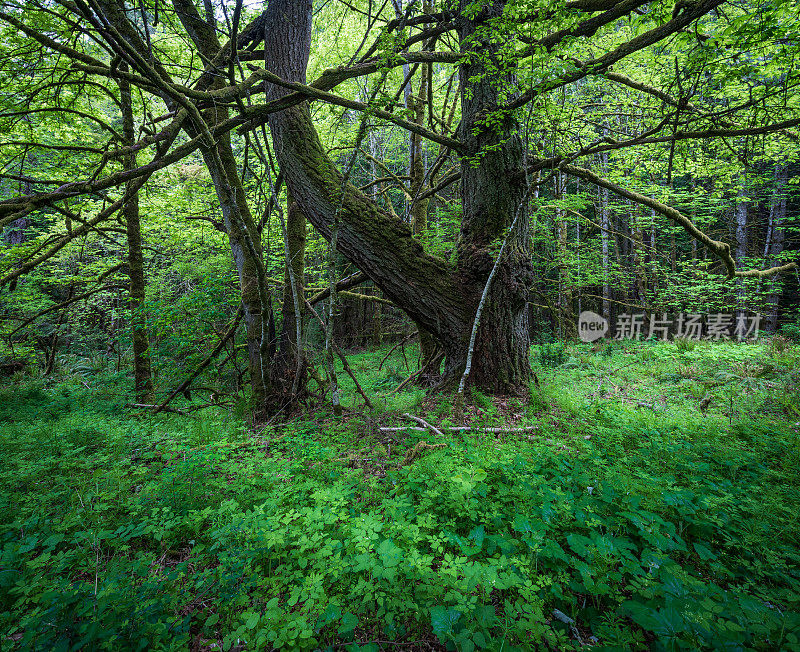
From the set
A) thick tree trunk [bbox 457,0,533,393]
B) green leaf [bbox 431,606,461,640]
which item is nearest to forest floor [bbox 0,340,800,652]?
green leaf [bbox 431,606,461,640]

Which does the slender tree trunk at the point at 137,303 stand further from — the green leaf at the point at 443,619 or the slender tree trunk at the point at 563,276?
the slender tree trunk at the point at 563,276

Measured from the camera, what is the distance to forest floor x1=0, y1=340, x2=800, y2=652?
1541mm

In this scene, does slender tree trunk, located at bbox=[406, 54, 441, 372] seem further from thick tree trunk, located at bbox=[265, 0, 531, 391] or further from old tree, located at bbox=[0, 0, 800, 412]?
thick tree trunk, located at bbox=[265, 0, 531, 391]

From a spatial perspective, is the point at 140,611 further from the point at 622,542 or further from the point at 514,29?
the point at 514,29

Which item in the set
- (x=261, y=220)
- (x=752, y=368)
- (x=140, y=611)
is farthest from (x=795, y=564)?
(x=752, y=368)

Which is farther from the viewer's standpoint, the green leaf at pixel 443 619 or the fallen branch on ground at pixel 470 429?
the fallen branch on ground at pixel 470 429

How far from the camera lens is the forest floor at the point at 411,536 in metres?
1.54

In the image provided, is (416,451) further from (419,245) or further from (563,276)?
(563,276)

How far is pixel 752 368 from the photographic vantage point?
680 cm

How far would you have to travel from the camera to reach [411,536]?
2018mm

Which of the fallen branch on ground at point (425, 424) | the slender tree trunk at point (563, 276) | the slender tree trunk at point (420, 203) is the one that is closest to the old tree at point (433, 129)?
the fallen branch on ground at point (425, 424)

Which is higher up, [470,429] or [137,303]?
[137,303]

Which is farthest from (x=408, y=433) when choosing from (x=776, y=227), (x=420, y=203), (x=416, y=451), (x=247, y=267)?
(x=776, y=227)

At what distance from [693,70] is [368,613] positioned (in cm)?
565
